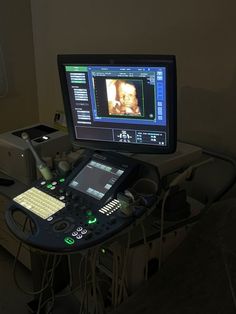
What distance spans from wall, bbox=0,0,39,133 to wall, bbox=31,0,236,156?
37 centimetres

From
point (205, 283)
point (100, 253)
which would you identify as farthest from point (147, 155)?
point (205, 283)

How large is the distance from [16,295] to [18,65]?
139 cm

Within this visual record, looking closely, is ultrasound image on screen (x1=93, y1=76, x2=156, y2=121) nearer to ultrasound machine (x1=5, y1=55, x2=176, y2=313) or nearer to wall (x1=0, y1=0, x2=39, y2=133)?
ultrasound machine (x1=5, y1=55, x2=176, y2=313)

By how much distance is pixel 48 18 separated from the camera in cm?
238

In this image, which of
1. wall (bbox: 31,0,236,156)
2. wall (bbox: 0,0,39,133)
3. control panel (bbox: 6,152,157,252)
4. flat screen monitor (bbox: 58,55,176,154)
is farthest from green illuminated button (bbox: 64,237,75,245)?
wall (bbox: 0,0,39,133)

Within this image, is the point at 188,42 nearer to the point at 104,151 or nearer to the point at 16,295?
the point at 104,151

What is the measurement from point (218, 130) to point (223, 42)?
1.21 ft

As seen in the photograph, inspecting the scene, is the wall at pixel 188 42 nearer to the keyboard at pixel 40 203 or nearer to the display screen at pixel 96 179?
the display screen at pixel 96 179

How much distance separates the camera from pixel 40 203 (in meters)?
1.44

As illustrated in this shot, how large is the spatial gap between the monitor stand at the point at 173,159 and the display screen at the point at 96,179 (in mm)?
140

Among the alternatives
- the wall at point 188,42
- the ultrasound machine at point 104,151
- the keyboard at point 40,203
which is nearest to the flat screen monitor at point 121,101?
the ultrasound machine at point 104,151

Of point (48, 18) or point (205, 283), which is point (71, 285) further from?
point (48, 18)

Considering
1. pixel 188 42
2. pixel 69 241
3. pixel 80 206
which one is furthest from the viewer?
pixel 188 42

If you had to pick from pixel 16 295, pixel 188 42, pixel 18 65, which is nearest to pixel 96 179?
pixel 188 42
